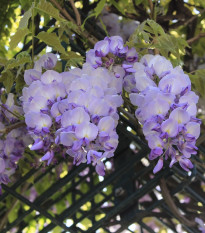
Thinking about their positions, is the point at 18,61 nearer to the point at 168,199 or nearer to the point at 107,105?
the point at 107,105

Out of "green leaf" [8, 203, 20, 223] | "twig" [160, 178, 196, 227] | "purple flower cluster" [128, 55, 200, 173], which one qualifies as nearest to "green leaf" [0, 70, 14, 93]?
"purple flower cluster" [128, 55, 200, 173]

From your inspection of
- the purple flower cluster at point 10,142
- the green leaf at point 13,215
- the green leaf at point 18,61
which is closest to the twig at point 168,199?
the purple flower cluster at point 10,142

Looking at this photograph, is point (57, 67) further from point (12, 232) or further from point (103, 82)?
point (12, 232)

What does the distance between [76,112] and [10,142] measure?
36 centimetres

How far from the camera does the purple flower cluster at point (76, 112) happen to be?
1.00 m

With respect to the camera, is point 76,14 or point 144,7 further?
point 144,7

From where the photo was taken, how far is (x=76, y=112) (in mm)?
1005

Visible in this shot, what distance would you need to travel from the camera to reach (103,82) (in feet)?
3.57

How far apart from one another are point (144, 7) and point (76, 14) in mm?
283

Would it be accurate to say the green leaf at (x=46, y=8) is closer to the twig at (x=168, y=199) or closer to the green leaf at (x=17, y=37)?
the green leaf at (x=17, y=37)

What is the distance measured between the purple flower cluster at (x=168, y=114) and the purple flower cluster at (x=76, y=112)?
0.19 ft

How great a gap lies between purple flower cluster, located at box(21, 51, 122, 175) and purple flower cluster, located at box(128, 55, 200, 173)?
6 centimetres

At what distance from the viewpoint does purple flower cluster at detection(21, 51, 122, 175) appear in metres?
1.00

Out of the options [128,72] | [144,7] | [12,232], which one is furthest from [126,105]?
[12,232]
